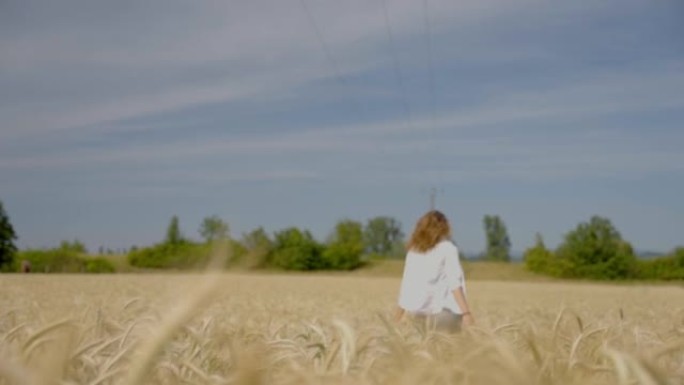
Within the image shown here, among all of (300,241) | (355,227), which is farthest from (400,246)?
(300,241)

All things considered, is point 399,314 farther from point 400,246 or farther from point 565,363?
point 400,246

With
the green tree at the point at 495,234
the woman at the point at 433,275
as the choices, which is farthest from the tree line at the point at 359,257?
the woman at the point at 433,275

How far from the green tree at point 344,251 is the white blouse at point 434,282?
92.6 m

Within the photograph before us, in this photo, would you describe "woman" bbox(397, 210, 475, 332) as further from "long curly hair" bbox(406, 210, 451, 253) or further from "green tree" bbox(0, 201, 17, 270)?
"green tree" bbox(0, 201, 17, 270)

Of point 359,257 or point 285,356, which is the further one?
point 359,257

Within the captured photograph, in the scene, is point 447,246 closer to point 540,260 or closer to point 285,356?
point 285,356

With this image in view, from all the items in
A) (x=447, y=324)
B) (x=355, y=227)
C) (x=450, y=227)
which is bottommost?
(x=447, y=324)

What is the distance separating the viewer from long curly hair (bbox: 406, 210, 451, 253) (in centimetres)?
898

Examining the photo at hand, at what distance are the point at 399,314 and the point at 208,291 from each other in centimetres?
795

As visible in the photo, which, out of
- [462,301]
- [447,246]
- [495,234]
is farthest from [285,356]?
[495,234]

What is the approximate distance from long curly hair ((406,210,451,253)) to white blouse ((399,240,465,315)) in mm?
56

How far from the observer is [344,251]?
104 meters

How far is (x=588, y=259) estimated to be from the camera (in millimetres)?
97312

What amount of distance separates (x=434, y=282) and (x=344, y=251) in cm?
9529
